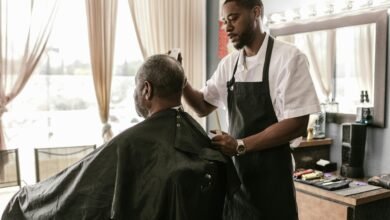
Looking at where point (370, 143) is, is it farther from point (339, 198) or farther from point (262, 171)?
point (262, 171)

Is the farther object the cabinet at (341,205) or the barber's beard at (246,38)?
the cabinet at (341,205)

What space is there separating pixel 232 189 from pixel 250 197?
0.20m

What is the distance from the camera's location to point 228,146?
4.73 feet

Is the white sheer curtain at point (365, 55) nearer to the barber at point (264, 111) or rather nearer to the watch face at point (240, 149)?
the barber at point (264, 111)

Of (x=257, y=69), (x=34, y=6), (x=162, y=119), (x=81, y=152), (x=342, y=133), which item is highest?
(x=34, y=6)

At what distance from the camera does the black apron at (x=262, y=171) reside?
1.58 meters

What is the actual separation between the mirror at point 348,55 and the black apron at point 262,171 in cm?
110

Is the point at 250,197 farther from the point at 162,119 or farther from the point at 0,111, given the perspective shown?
the point at 0,111

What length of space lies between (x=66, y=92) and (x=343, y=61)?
7.14 feet

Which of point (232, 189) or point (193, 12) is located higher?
point (193, 12)

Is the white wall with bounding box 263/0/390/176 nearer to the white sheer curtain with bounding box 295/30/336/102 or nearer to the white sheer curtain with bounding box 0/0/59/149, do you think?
the white sheer curtain with bounding box 295/30/336/102

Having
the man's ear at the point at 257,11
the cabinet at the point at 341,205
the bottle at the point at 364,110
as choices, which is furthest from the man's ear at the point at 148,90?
the bottle at the point at 364,110

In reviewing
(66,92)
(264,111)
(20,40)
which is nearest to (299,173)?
(264,111)

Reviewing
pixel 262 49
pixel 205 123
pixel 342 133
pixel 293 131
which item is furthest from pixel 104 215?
pixel 205 123
